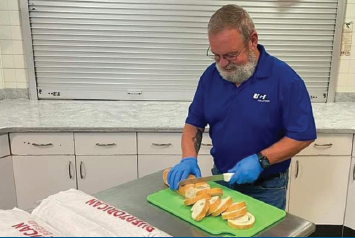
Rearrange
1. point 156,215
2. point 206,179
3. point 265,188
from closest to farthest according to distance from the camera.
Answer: point 156,215
point 206,179
point 265,188

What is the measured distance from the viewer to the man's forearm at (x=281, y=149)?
1.35 m

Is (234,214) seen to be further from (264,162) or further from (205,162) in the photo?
(205,162)

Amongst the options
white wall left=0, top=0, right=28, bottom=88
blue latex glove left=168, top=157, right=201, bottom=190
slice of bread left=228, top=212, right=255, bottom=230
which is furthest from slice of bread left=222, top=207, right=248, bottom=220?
white wall left=0, top=0, right=28, bottom=88

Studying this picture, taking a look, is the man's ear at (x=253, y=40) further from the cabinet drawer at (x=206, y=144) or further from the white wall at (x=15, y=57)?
the white wall at (x=15, y=57)

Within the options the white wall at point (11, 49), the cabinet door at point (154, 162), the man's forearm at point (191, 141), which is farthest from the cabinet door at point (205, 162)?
the white wall at point (11, 49)

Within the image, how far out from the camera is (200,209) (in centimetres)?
109

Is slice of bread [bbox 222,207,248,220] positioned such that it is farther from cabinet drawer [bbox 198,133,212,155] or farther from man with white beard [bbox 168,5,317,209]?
cabinet drawer [bbox 198,133,212,155]

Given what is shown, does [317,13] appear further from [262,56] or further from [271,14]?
[262,56]

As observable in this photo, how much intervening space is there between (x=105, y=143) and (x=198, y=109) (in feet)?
2.79

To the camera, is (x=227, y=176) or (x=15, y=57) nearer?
(x=227, y=176)

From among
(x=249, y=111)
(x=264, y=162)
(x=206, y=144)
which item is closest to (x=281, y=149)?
(x=264, y=162)

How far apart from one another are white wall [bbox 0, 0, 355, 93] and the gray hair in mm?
1688

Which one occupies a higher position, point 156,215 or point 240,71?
point 240,71

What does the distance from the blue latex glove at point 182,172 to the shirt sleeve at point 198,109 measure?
0.23 m
